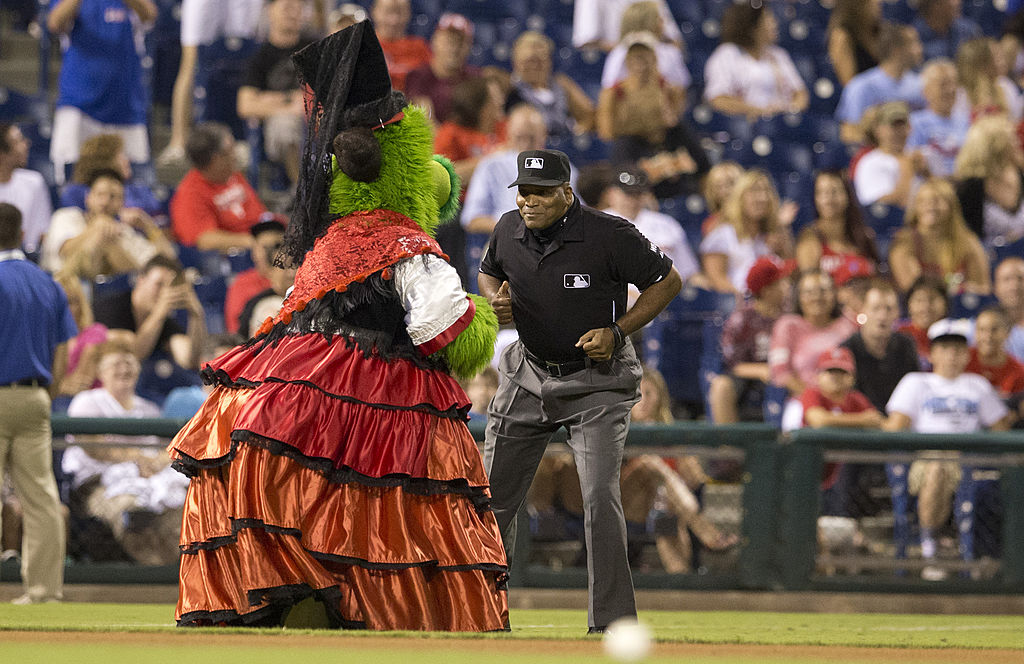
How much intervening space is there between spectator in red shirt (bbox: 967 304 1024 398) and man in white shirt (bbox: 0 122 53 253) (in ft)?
20.8

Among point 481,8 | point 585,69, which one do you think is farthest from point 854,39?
point 481,8

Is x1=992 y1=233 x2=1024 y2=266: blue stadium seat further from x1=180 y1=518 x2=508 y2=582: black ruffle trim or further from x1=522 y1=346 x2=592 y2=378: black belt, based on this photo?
x1=180 y1=518 x2=508 y2=582: black ruffle trim

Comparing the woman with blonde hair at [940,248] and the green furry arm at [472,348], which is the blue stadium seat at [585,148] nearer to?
the woman with blonde hair at [940,248]

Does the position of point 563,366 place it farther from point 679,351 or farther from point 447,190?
point 679,351

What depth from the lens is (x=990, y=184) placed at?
11469 millimetres

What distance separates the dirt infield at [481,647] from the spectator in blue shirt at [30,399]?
9.72 ft

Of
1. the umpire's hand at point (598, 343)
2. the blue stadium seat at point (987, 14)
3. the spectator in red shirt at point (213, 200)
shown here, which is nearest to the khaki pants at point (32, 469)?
the spectator in red shirt at point (213, 200)

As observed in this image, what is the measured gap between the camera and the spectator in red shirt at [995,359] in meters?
9.49

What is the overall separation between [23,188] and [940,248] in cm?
659

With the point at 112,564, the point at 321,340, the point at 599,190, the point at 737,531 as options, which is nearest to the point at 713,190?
the point at 599,190

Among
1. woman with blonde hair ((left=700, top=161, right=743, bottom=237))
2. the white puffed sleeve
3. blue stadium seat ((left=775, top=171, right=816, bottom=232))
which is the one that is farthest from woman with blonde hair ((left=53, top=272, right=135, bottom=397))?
blue stadium seat ((left=775, top=171, right=816, bottom=232))

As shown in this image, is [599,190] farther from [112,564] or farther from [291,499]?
[291,499]

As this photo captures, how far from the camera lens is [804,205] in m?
11.2

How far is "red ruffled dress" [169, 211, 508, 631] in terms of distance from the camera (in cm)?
489
